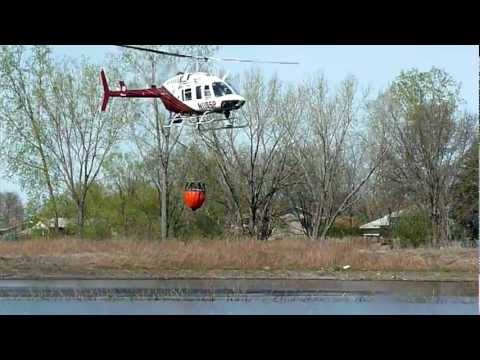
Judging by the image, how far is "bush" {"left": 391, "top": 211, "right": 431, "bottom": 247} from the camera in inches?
1218

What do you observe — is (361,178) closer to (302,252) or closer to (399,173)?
(399,173)

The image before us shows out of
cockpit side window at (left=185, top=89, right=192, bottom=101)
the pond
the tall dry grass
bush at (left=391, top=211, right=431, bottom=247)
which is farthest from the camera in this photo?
bush at (left=391, top=211, right=431, bottom=247)

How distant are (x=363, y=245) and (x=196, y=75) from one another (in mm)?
8990

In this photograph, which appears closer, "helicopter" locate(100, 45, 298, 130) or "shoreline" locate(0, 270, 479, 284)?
"helicopter" locate(100, 45, 298, 130)

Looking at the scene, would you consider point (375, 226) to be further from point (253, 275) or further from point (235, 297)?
point (235, 297)

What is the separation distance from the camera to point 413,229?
1257 inches

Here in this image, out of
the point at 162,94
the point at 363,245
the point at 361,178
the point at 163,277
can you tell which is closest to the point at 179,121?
the point at 162,94

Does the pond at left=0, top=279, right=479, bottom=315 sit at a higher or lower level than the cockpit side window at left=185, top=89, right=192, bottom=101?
lower

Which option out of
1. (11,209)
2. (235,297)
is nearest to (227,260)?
(235,297)

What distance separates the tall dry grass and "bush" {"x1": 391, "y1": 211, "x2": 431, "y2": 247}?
5816mm

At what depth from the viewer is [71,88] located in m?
31.2

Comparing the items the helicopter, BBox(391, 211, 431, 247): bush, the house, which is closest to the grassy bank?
the helicopter

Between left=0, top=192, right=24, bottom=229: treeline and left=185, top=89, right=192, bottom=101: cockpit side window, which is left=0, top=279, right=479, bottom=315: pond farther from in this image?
left=0, top=192, right=24, bottom=229: treeline

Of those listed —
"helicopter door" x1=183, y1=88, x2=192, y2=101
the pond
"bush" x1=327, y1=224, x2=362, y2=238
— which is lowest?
the pond
